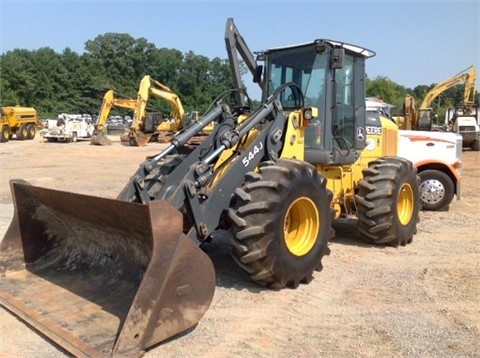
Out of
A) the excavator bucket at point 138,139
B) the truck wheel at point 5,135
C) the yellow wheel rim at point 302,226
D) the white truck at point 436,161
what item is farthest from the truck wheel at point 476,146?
the truck wheel at point 5,135

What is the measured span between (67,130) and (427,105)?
21915 mm

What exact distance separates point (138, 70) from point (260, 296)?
81124mm

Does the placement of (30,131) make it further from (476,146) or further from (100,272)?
(100,272)

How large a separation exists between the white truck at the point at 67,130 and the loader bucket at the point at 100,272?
2944cm

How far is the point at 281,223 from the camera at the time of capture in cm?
486

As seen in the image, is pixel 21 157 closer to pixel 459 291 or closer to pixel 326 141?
pixel 326 141

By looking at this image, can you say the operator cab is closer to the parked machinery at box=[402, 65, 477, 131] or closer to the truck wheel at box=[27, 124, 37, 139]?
the parked machinery at box=[402, 65, 477, 131]

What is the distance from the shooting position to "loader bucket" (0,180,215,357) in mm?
3623

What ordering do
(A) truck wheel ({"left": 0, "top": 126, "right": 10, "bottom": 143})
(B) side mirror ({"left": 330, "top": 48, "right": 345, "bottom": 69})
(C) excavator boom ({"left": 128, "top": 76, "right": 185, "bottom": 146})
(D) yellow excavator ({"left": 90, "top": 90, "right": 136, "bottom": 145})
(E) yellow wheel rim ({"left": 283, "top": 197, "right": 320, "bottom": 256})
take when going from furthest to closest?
(A) truck wheel ({"left": 0, "top": 126, "right": 10, "bottom": 143}), (D) yellow excavator ({"left": 90, "top": 90, "right": 136, "bottom": 145}), (C) excavator boom ({"left": 128, "top": 76, "right": 185, "bottom": 146}), (B) side mirror ({"left": 330, "top": 48, "right": 345, "bottom": 69}), (E) yellow wheel rim ({"left": 283, "top": 197, "right": 320, "bottom": 256})

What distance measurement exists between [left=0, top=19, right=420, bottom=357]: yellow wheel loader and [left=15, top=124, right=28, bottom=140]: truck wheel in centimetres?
3041

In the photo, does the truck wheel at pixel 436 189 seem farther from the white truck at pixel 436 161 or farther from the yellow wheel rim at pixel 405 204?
the yellow wheel rim at pixel 405 204

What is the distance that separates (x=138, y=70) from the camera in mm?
82188

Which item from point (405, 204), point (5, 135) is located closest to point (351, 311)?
point (405, 204)

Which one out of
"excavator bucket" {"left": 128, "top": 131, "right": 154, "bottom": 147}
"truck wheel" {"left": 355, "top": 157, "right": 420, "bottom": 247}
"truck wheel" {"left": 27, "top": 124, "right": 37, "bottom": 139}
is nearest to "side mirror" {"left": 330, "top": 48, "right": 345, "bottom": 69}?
"truck wheel" {"left": 355, "top": 157, "right": 420, "bottom": 247}
